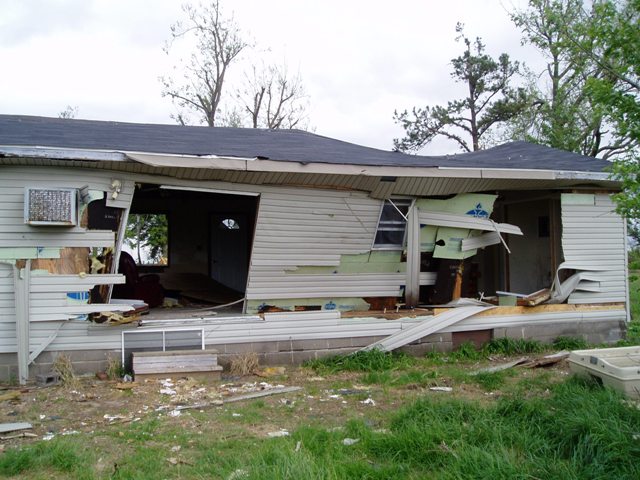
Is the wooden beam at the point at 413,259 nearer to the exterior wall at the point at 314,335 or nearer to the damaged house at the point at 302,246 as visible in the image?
the damaged house at the point at 302,246

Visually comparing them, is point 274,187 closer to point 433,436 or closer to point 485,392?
point 485,392

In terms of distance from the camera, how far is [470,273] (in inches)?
452

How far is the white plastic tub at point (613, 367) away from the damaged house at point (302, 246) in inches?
99.6

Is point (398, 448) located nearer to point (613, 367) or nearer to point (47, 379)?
point (613, 367)

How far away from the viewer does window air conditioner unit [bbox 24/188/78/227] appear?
6.48m

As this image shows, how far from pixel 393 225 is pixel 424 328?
1677mm

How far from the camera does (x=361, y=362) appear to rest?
7727 mm

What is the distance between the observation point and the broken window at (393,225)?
8.57 m

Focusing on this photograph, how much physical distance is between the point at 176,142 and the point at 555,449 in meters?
6.19

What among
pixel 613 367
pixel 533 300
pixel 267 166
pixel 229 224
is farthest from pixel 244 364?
pixel 229 224

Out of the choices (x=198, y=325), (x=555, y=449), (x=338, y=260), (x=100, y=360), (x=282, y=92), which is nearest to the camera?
(x=555, y=449)

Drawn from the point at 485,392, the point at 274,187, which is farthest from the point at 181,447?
the point at 274,187

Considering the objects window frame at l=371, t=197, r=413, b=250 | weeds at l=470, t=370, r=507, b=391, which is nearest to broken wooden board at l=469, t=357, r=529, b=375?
weeds at l=470, t=370, r=507, b=391

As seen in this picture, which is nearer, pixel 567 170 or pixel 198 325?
pixel 198 325
